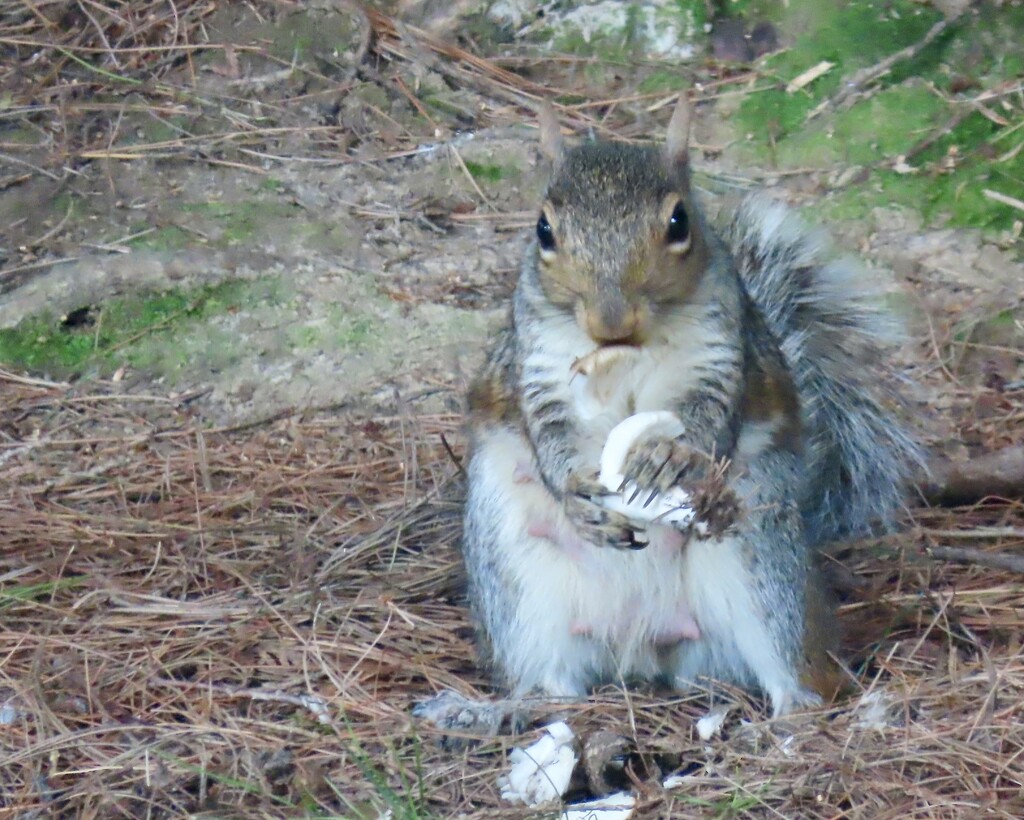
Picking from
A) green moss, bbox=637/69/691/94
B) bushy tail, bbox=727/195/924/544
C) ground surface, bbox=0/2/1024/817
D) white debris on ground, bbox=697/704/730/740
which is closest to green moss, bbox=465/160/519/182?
ground surface, bbox=0/2/1024/817

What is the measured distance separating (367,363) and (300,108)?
102 centimetres

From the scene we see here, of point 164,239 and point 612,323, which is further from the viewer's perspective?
point 164,239

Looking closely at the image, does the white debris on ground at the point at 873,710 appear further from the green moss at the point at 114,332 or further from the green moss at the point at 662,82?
the green moss at the point at 662,82

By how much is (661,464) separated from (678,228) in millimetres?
371

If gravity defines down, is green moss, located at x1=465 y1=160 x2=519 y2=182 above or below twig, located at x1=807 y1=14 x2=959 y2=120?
below

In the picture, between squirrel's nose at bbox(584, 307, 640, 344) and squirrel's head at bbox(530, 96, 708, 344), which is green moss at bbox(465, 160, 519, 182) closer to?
squirrel's head at bbox(530, 96, 708, 344)

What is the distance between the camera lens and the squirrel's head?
1990mm

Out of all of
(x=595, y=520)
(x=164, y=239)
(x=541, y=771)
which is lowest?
(x=164, y=239)

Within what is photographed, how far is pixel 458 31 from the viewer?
163 inches

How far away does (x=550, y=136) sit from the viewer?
2.32 m

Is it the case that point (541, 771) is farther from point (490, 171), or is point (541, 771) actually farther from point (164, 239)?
point (490, 171)

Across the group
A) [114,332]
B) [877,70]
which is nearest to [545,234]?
[114,332]

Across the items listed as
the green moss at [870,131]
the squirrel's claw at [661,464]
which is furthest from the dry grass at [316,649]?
the green moss at [870,131]

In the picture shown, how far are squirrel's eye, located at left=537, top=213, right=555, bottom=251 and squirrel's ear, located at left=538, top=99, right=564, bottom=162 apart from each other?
22 cm
